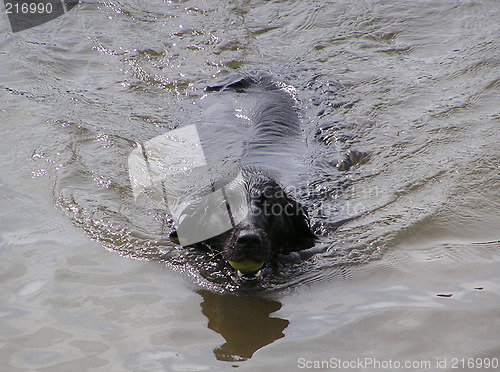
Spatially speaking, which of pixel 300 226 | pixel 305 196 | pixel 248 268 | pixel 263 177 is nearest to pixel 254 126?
Result: pixel 305 196

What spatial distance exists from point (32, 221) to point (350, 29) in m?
5.68

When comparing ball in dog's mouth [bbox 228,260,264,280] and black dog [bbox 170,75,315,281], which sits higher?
black dog [bbox 170,75,315,281]

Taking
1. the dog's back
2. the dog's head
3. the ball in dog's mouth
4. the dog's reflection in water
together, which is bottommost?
the dog's reflection in water

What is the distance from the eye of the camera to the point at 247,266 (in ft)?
14.3

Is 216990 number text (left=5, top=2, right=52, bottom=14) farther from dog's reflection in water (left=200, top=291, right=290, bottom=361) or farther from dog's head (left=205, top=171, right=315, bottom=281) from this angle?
dog's reflection in water (left=200, top=291, right=290, bottom=361)

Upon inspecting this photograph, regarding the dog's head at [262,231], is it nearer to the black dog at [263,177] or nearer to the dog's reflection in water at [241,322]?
→ the black dog at [263,177]

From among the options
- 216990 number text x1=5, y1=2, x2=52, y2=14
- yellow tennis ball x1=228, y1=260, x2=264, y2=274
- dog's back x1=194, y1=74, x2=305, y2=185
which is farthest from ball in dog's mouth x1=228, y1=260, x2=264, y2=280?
216990 number text x1=5, y1=2, x2=52, y2=14

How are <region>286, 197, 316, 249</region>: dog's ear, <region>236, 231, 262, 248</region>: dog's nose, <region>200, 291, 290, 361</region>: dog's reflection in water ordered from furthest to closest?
<region>286, 197, 316, 249</region>: dog's ear, <region>236, 231, 262, 248</region>: dog's nose, <region>200, 291, 290, 361</region>: dog's reflection in water

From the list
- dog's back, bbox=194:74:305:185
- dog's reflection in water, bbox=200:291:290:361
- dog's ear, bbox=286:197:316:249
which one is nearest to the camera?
dog's reflection in water, bbox=200:291:290:361

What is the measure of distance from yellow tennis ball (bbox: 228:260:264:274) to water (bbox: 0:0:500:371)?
0.14 meters

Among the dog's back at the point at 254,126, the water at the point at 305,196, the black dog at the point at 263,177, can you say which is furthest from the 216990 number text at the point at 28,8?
the black dog at the point at 263,177

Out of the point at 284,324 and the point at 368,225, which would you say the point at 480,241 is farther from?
the point at 284,324

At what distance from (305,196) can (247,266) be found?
131 cm

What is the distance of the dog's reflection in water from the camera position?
3.72 metres
